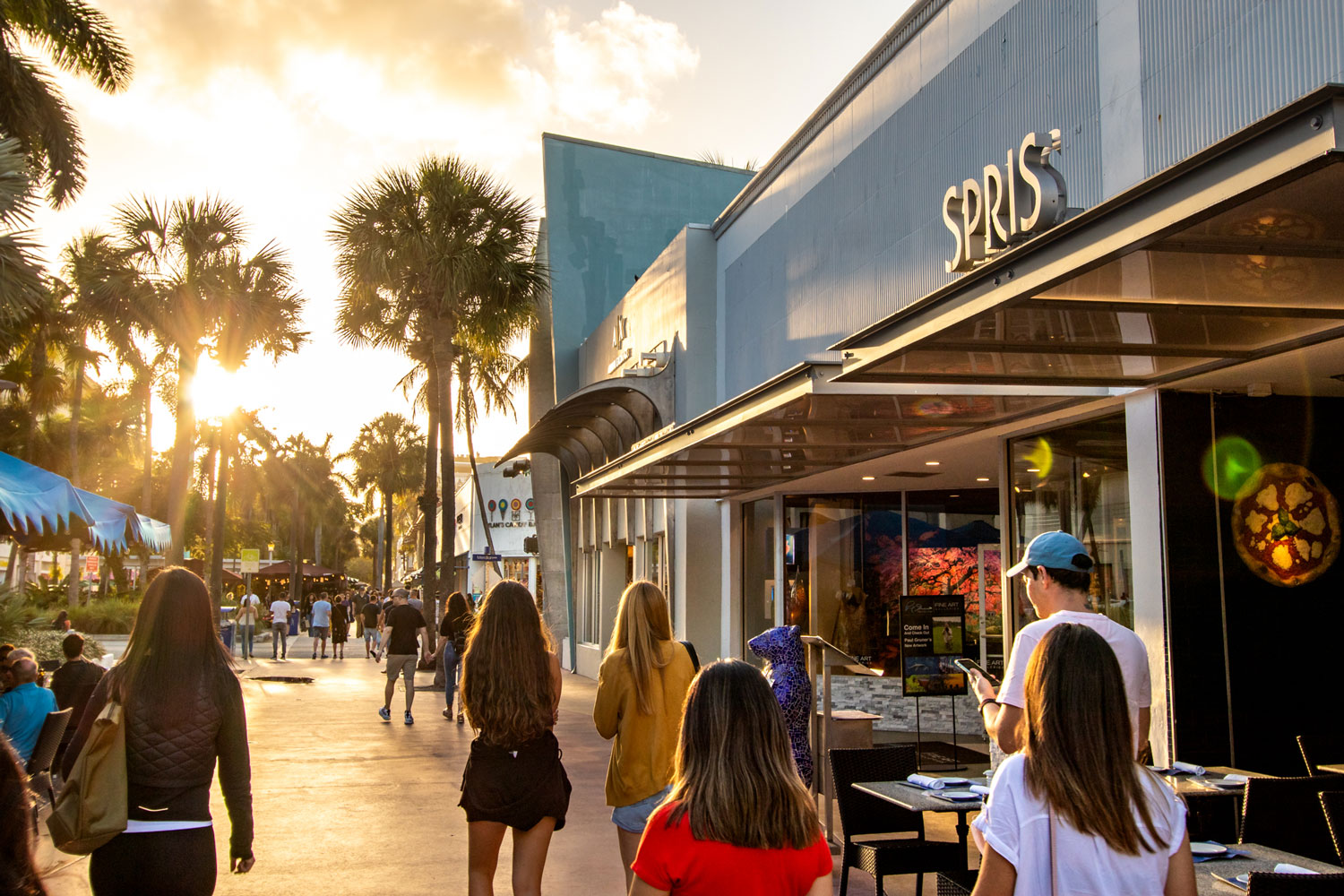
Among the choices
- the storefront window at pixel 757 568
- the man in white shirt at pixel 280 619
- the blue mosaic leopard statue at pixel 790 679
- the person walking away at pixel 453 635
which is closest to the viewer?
the blue mosaic leopard statue at pixel 790 679

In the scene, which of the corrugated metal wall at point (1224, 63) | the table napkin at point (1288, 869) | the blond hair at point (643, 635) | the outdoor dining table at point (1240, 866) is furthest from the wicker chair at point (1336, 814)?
the corrugated metal wall at point (1224, 63)

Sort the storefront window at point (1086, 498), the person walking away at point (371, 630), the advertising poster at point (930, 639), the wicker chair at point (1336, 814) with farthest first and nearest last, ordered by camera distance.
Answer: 1. the person walking away at point (371, 630)
2. the advertising poster at point (930, 639)
3. the storefront window at point (1086, 498)
4. the wicker chair at point (1336, 814)

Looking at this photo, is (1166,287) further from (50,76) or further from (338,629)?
(338,629)

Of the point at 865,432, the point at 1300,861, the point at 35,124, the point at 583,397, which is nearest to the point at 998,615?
the point at 865,432

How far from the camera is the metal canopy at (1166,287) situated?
11.2 feet

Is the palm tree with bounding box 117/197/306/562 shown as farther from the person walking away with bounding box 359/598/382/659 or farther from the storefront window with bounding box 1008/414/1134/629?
the storefront window with bounding box 1008/414/1134/629

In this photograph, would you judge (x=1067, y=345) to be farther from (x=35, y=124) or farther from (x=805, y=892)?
(x=35, y=124)

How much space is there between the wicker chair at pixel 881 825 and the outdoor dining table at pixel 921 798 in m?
0.17

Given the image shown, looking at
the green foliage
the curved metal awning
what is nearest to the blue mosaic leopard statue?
the curved metal awning

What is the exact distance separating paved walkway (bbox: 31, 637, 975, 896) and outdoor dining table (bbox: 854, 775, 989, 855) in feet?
4.80

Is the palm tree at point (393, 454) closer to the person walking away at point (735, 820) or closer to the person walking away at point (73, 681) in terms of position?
the person walking away at point (73, 681)

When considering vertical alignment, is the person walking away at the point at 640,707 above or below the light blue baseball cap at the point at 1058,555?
below

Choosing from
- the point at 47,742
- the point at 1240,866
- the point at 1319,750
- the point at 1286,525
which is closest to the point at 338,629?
the point at 47,742

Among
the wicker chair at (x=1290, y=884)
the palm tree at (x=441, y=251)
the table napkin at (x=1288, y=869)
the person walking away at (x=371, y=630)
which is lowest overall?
the person walking away at (x=371, y=630)
